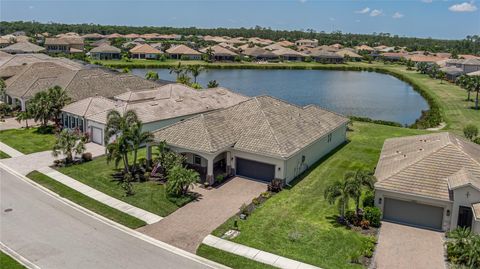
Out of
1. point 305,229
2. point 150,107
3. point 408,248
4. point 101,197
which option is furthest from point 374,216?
point 150,107

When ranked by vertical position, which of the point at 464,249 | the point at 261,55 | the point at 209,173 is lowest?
the point at 464,249

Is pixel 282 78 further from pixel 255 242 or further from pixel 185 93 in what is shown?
pixel 255 242

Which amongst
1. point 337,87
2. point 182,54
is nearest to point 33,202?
point 337,87

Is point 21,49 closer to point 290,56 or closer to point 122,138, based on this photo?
point 290,56

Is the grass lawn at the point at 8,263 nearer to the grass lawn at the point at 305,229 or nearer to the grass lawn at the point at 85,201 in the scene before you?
the grass lawn at the point at 85,201

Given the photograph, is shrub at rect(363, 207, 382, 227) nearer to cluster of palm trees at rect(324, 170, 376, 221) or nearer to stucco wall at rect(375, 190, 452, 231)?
cluster of palm trees at rect(324, 170, 376, 221)

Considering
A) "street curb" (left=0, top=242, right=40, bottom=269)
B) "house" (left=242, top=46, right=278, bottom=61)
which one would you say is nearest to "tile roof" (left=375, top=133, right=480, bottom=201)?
"street curb" (left=0, top=242, right=40, bottom=269)

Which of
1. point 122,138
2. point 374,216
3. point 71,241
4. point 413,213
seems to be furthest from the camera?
point 122,138
